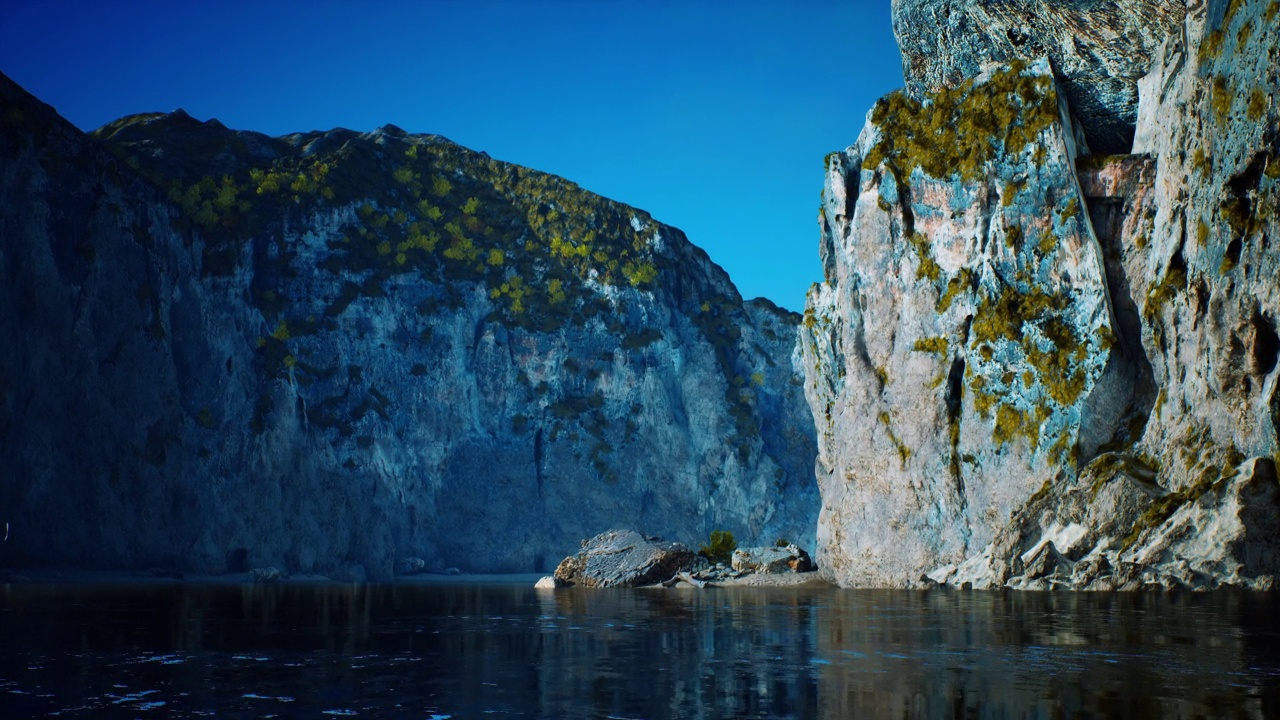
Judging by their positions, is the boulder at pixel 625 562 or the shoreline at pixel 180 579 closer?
the shoreline at pixel 180 579

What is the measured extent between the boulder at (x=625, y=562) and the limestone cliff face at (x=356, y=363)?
139ft

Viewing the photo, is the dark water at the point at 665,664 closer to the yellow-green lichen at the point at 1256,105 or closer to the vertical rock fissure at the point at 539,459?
the yellow-green lichen at the point at 1256,105

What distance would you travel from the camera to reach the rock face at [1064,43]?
5459cm

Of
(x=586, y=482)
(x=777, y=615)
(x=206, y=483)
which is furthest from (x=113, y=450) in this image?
(x=777, y=615)

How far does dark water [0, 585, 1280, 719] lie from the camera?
12.4m

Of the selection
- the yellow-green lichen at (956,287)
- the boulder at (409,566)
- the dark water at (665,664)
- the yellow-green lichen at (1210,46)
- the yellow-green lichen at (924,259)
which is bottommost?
the boulder at (409,566)

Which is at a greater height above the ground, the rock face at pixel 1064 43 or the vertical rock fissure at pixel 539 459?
the rock face at pixel 1064 43

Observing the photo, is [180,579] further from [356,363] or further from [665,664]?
[665,664]

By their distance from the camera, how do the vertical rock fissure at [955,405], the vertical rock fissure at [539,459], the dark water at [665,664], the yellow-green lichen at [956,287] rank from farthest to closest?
the vertical rock fissure at [539,459], the yellow-green lichen at [956,287], the vertical rock fissure at [955,405], the dark water at [665,664]

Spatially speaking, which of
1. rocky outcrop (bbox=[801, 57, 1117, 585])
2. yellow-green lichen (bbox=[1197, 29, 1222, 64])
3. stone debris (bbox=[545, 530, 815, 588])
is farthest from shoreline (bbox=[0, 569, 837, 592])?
yellow-green lichen (bbox=[1197, 29, 1222, 64])

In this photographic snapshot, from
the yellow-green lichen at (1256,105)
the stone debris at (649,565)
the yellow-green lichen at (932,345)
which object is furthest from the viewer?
the stone debris at (649,565)

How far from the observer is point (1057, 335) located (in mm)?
53719

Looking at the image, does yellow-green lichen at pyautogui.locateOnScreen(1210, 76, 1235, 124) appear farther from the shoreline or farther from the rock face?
the shoreline

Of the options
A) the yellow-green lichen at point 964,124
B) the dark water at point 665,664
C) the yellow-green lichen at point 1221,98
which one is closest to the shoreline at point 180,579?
the yellow-green lichen at point 964,124
